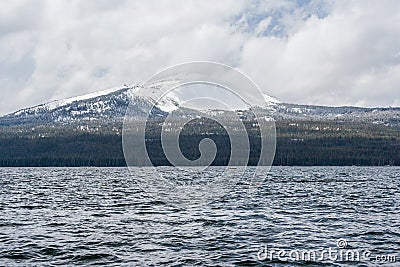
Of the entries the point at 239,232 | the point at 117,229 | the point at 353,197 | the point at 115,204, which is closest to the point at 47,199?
the point at 115,204

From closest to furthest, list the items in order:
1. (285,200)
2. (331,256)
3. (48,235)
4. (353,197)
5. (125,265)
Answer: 1. (125,265)
2. (331,256)
3. (48,235)
4. (285,200)
5. (353,197)

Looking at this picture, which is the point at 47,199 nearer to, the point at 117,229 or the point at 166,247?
the point at 117,229

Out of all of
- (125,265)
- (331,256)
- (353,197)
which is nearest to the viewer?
(125,265)

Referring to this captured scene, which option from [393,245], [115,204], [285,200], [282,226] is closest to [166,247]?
[282,226]

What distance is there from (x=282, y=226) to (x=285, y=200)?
16.2m

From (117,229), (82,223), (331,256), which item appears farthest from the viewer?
(82,223)

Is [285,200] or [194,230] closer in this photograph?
[194,230]

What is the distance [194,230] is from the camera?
28438mm

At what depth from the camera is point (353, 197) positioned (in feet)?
162

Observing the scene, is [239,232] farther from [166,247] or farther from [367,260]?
[367,260]

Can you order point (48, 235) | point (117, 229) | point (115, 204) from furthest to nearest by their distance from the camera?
point (115, 204) → point (117, 229) → point (48, 235)

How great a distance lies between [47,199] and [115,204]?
861 cm

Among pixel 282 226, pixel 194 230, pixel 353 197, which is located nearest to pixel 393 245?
pixel 282 226

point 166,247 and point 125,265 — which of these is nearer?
point 125,265
